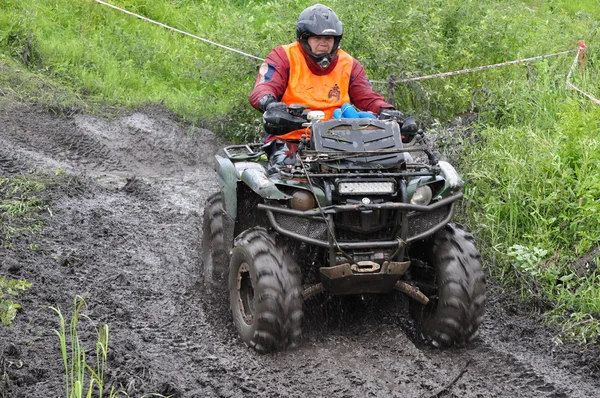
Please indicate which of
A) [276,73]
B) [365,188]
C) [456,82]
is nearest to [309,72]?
[276,73]

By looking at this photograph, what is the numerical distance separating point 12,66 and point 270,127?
7.01 m

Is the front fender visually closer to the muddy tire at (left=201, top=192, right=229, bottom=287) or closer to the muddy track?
the muddy tire at (left=201, top=192, right=229, bottom=287)

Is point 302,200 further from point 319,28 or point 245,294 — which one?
point 319,28

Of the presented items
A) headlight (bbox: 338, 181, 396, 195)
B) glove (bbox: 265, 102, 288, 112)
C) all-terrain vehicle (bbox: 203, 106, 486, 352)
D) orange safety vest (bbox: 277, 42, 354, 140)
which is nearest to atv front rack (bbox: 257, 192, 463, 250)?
all-terrain vehicle (bbox: 203, 106, 486, 352)

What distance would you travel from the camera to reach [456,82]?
10.2m

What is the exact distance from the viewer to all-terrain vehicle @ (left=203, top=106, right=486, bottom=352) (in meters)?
5.39

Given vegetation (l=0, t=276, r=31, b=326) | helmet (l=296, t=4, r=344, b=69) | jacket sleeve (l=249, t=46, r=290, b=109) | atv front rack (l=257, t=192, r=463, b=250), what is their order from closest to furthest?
vegetation (l=0, t=276, r=31, b=326)
atv front rack (l=257, t=192, r=463, b=250)
helmet (l=296, t=4, r=344, b=69)
jacket sleeve (l=249, t=46, r=290, b=109)

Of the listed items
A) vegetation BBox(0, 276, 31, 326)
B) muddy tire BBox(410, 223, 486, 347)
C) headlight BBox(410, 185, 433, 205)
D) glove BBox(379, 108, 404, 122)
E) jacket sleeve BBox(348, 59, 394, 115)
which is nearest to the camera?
vegetation BBox(0, 276, 31, 326)

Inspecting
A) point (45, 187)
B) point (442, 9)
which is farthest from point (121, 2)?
point (45, 187)

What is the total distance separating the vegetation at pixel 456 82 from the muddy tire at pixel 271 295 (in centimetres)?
193

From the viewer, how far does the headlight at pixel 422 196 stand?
5676mm

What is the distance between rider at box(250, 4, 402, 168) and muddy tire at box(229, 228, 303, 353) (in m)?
1.10

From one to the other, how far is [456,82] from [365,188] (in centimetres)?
520

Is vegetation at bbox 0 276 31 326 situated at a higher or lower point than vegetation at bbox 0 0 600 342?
lower
